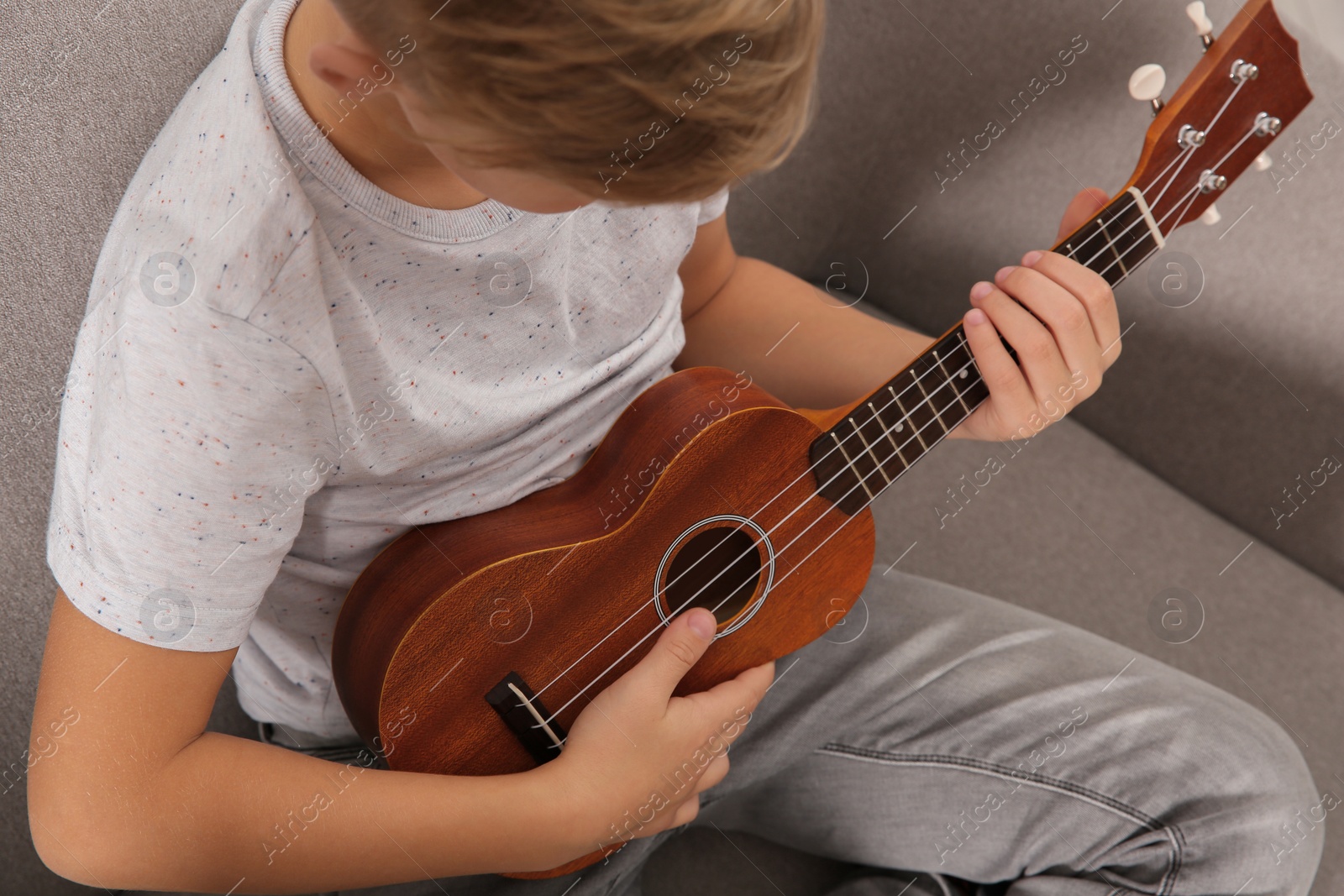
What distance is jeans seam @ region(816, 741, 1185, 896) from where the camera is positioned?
2.74 ft

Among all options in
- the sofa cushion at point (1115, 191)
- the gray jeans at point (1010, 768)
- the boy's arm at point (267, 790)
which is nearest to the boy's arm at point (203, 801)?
the boy's arm at point (267, 790)

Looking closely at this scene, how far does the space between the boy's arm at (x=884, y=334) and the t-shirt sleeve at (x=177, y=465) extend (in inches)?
19.8

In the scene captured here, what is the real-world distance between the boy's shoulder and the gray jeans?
57 centimetres

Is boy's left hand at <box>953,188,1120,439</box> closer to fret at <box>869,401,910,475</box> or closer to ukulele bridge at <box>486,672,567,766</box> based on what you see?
fret at <box>869,401,910,475</box>

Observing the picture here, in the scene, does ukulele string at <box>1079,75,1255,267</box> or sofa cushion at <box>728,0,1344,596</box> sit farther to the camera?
sofa cushion at <box>728,0,1344,596</box>

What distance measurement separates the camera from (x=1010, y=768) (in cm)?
88

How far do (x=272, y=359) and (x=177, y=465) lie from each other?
0.08m

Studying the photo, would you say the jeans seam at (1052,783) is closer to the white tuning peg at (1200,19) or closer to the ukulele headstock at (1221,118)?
the ukulele headstock at (1221,118)

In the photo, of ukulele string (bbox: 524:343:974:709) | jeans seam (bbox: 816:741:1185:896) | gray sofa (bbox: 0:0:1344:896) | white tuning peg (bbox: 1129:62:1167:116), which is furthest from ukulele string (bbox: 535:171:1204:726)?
gray sofa (bbox: 0:0:1344:896)

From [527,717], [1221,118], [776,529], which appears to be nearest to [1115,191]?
[1221,118]

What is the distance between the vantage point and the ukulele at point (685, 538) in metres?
0.71

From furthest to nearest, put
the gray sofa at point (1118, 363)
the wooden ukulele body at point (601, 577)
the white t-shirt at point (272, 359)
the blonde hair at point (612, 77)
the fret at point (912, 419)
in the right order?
the gray sofa at point (1118, 363) → the fret at point (912, 419) → the wooden ukulele body at point (601, 577) → the white t-shirt at point (272, 359) → the blonde hair at point (612, 77)

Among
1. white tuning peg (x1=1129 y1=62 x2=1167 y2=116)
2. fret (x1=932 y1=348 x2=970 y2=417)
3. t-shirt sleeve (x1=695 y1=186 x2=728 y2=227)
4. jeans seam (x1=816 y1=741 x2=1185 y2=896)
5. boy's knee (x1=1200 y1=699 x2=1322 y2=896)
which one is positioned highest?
t-shirt sleeve (x1=695 y1=186 x2=728 y2=227)

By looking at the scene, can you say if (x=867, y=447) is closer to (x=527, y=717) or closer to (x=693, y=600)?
(x=693, y=600)
